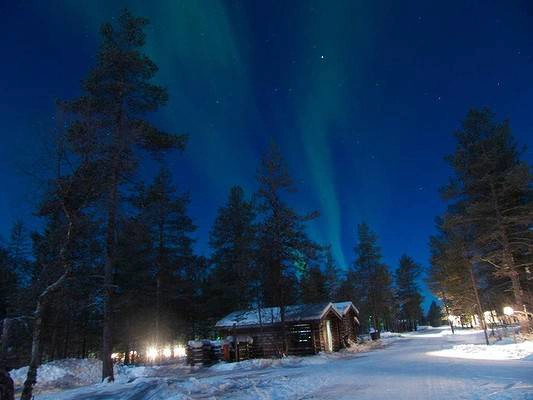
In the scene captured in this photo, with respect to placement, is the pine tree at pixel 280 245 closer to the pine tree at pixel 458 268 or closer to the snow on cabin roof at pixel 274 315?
the snow on cabin roof at pixel 274 315

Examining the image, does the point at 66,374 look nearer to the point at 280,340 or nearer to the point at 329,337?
the point at 280,340

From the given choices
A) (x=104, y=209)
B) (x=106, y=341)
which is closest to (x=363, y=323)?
(x=106, y=341)

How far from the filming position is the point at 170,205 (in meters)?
33.9

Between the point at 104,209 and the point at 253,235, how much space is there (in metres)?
17.9

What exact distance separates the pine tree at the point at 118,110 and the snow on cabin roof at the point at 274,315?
14146mm

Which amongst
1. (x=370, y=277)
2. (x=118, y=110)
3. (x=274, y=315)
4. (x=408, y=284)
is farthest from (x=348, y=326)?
(x=408, y=284)

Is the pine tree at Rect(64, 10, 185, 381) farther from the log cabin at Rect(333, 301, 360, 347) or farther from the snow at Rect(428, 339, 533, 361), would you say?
the log cabin at Rect(333, 301, 360, 347)

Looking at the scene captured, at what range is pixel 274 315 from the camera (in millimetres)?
31250

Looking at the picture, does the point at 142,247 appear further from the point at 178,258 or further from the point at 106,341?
the point at 106,341

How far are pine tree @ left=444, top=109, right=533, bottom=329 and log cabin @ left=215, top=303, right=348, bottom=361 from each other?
13.2m

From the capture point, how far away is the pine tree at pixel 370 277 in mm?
54000

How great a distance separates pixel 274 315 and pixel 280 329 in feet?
5.36

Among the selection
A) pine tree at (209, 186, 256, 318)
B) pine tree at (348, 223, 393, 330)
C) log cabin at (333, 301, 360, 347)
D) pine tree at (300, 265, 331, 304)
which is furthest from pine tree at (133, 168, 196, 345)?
pine tree at (348, 223, 393, 330)

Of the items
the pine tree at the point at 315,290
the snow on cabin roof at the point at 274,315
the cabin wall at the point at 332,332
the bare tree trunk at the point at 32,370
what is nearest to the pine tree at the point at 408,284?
the pine tree at the point at 315,290
